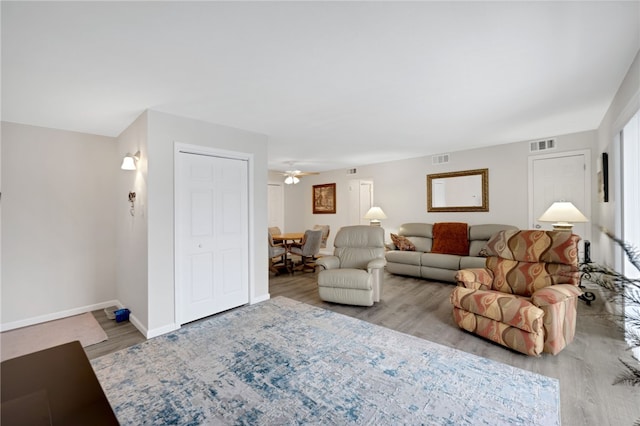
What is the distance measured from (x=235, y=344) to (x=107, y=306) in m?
2.49

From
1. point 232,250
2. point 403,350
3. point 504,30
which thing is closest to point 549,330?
point 403,350

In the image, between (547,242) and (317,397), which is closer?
(317,397)

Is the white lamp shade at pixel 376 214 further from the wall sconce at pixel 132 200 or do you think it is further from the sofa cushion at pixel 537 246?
the wall sconce at pixel 132 200

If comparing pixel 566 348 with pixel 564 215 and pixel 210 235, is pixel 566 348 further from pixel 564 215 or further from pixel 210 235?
pixel 210 235

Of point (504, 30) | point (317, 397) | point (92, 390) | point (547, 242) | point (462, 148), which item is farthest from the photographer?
point (462, 148)

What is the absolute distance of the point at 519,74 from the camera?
7.74 feet

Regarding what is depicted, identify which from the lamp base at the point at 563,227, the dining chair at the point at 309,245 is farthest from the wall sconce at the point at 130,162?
the lamp base at the point at 563,227

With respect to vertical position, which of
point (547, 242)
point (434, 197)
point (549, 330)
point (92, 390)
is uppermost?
point (434, 197)

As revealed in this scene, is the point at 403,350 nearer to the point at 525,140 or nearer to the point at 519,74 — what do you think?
the point at 519,74

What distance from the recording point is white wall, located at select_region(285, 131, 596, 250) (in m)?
4.79

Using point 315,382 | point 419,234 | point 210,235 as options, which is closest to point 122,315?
point 210,235

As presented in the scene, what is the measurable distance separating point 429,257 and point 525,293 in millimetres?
2161

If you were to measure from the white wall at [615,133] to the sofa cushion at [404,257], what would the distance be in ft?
8.30

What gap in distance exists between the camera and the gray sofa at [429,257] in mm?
4797
